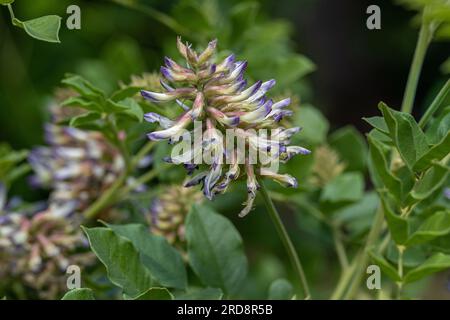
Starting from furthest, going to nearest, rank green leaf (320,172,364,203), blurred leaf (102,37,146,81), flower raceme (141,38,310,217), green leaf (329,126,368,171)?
1. blurred leaf (102,37,146,81)
2. green leaf (329,126,368,171)
3. green leaf (320,172,364,203)
4. flower raceme (141,38,310,217)

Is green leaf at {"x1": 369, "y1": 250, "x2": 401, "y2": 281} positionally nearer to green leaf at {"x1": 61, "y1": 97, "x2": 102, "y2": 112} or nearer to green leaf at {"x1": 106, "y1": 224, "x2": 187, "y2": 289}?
green leaf at {"x1": 106, "y1": 224, "x2": 187, "y2": 289}

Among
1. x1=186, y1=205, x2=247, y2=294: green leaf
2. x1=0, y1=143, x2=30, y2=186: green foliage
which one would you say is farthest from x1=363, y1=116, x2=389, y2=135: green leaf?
x1=0, y1=143, x2=30, y2=186: green foliage

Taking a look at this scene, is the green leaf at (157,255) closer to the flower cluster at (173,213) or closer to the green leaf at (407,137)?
the flower cluster at (173,213)

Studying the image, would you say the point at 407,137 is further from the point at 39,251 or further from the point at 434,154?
the point at 39,251

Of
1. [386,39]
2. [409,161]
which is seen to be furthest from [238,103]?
[386,39]

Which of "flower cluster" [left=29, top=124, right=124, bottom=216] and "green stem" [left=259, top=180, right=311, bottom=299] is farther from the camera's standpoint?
"flower cluster" [left=29, top=124, right=124, bottom=216]
